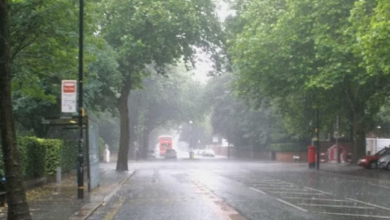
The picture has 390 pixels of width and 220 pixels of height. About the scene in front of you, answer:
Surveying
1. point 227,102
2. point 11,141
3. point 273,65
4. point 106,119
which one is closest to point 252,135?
point 227,102

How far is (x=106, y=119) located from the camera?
6194 centimetres

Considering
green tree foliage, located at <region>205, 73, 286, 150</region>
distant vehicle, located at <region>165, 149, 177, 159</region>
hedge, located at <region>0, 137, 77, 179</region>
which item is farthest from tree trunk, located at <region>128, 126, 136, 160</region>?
hedge, located at <region>0, 137, 77, 179</region>

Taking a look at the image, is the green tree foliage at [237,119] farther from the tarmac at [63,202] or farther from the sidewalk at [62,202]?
the sidewalk at [62,202]

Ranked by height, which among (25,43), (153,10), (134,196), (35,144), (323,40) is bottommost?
(134,196)

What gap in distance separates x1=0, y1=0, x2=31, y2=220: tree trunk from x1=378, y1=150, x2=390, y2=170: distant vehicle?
32082 millimetres

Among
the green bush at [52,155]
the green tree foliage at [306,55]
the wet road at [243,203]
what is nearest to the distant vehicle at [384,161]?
the green tree foliage at [306,55]

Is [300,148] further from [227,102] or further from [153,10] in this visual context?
[153,10]

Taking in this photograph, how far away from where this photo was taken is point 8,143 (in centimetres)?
1012

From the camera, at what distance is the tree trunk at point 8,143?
10016 mm

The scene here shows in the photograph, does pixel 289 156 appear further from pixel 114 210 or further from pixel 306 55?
pixel 114 210

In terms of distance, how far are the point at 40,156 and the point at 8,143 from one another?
512 inches

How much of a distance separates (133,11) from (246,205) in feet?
65.0

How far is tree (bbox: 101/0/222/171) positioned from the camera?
32.5 metres

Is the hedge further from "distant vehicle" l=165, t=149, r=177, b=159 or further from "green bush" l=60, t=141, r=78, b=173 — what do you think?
"distant vehicle" l=165, t=149, r=177, b=159
